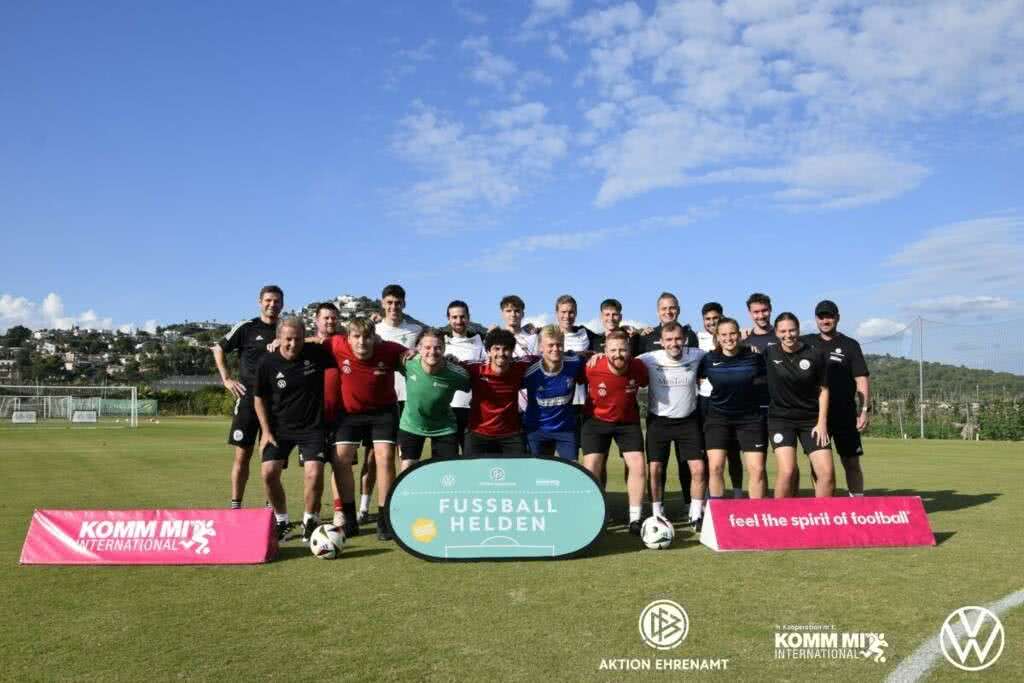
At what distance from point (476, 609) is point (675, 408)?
356cm

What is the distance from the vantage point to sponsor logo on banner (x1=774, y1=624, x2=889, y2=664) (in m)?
3.88

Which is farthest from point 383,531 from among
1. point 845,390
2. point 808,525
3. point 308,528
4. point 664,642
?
point 845,390

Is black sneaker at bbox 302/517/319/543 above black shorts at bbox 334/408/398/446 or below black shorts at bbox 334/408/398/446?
below

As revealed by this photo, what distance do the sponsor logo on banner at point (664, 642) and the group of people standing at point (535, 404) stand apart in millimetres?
2491

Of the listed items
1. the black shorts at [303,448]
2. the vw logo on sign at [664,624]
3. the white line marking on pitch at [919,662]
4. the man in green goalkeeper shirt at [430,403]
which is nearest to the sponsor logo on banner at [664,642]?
the vw logo on sign at [664,624]

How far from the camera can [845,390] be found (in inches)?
322

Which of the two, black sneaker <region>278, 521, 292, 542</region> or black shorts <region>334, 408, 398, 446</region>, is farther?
black shorts <region>334, 408, 398, 446</region>

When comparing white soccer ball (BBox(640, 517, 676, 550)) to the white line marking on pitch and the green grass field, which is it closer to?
the green grass field

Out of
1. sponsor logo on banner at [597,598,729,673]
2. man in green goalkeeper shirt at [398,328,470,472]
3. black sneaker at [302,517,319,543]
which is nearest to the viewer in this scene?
sponsor logo on banner at [597,598,729,673]

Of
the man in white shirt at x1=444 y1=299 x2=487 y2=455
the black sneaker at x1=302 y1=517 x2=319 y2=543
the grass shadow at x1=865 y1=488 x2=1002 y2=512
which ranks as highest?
the man in white shirt at x1=444 y1=299 x2=487 y2=455

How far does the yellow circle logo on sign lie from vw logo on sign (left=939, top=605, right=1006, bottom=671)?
346cm

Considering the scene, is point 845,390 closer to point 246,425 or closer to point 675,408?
point 675,408

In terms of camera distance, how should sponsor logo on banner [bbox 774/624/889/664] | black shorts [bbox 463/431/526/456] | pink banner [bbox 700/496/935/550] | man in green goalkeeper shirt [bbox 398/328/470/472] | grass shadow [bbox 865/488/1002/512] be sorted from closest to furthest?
1. sponsor logo on banner [bbox 774/624/889/664]
2. pink banner [bbox 700/496/935/550]
3. man in green goalkeeper shirt [bbox 398/328/470/472]
4. black shorts [bbox 463/431/526/456]
5. grass shadow [bbox 865/488/1002/512]

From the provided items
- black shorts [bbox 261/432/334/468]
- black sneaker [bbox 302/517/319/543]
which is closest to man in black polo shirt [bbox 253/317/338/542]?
black shorts [bbox 261/432/334/468]
